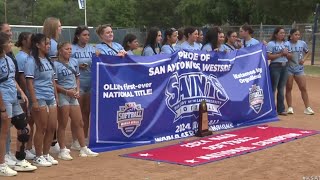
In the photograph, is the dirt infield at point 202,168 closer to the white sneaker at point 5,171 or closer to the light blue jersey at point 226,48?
the white sneaker at point 5,171

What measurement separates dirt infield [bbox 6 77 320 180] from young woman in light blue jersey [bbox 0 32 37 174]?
0.25 m

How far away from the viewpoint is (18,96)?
22.2 feet

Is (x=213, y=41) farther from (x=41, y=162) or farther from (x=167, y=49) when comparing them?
(x=41, y=162)

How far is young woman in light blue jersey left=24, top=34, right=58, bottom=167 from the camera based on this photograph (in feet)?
22.2

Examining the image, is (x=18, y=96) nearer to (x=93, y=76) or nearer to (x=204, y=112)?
(x=93, y=76)

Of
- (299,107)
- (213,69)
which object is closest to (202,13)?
(299,107)

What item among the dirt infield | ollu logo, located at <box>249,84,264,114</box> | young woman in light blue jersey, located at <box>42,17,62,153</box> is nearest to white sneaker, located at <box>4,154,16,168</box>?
the dirt infield

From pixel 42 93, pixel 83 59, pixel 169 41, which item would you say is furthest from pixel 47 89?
pixel 169 41

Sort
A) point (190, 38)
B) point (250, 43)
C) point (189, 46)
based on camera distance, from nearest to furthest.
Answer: point (189, 46)
point (190, 38)
point (250, 43)

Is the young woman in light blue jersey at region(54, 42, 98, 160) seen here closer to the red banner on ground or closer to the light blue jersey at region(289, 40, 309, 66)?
the red banner on ground

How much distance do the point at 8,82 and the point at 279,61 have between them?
666cm

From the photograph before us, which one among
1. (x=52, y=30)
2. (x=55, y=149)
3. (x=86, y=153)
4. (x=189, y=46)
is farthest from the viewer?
(x=189, y=46)

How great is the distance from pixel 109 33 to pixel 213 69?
7.53 ft

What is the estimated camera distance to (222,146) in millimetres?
8172
